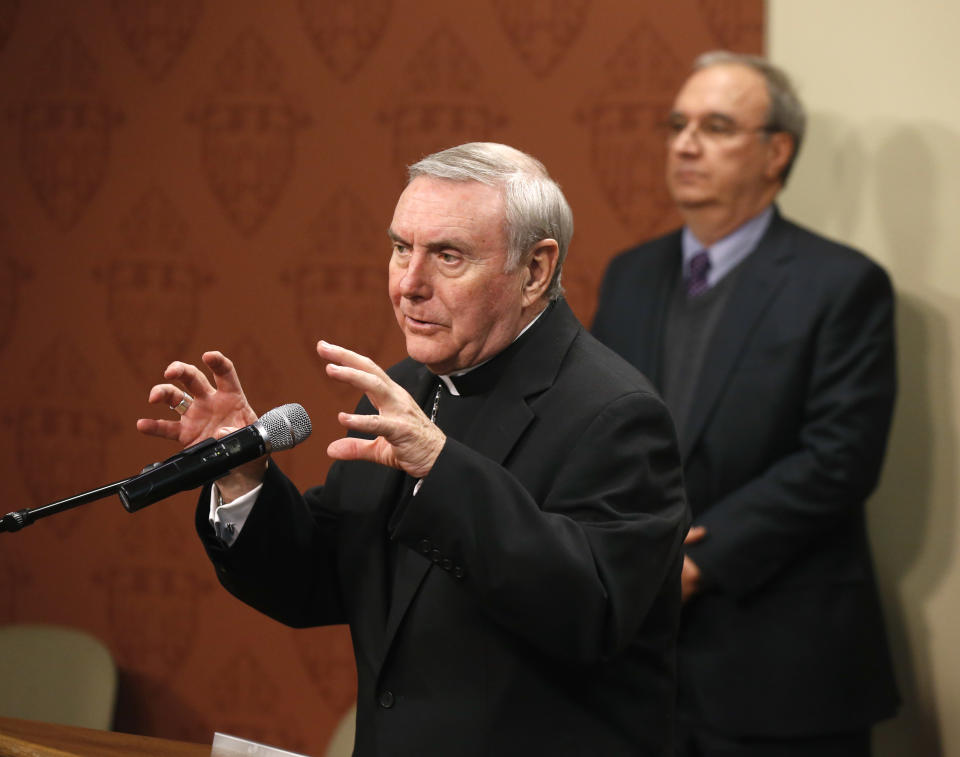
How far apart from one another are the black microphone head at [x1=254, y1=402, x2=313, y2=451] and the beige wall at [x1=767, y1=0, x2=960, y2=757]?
2.00m

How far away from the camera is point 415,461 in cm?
144

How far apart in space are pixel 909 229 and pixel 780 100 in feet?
1.62

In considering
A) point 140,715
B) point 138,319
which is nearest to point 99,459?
point 138,319

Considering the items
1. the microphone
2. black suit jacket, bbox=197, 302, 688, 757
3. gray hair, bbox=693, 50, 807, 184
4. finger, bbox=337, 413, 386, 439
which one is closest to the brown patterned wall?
gray hair, bbox=693, 50, 807, 184

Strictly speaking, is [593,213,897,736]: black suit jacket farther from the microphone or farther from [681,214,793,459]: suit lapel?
the microphone

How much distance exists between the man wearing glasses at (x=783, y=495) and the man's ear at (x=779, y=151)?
19 cm

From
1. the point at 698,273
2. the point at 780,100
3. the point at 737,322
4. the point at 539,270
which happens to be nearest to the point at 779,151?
the point at 780,100

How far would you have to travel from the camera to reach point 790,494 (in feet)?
8.52

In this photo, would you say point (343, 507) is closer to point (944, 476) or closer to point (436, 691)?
point (436, 691)

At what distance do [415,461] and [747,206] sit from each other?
167 centimetres

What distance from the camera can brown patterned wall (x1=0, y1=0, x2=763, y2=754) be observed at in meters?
3.25

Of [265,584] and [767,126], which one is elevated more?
[767,126]

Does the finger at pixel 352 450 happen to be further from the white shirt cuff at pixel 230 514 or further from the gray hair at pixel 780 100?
the gray hair at pixel 780 100

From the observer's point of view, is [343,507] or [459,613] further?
[343,507]
